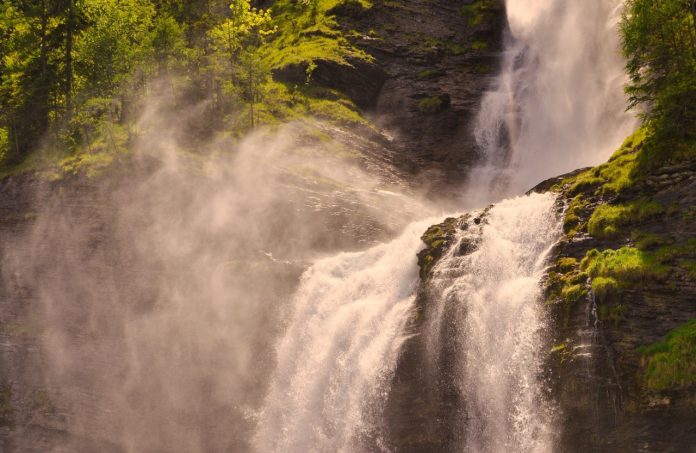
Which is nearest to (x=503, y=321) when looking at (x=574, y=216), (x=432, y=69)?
(x=574, y=216)

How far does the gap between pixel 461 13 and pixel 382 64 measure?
54.3 ft

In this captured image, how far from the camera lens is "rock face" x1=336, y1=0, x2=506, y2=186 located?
63156 mm

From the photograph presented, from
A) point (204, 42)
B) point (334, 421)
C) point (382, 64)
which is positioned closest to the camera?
point (334, 421)

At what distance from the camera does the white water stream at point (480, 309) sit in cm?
2853

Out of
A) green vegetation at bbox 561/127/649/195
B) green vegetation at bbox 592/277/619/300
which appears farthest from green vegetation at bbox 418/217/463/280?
green vegetation at bbox 592/277/619/300

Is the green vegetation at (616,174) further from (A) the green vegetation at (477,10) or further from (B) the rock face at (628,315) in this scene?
(A) the green vegetation at (477,10)

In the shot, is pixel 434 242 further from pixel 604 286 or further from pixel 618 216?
pixel 604 286

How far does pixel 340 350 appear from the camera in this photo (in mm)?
37000

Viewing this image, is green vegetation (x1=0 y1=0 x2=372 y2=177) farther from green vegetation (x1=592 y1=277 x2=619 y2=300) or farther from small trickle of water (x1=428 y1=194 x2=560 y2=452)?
green vegetation (x1=592 y1=277 x2=619 y2=300)

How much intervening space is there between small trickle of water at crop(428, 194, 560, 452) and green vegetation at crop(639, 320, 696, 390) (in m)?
4.28

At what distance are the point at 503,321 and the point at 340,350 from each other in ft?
33.7

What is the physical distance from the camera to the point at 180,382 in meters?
41.6

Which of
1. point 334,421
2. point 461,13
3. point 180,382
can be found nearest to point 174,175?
point 180,382

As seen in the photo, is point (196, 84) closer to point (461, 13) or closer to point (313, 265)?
point (313, 265)
